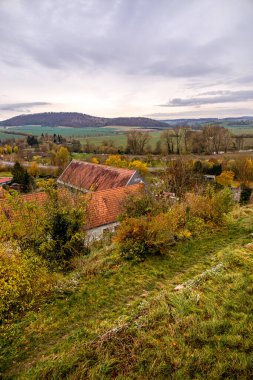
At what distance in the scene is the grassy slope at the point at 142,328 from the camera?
511 cm

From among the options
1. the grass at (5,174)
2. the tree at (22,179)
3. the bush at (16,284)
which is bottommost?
the grass at (5,174)

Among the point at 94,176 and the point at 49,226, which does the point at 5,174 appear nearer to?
the point at 94,176

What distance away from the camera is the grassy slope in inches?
201

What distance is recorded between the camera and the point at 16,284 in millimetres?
6484

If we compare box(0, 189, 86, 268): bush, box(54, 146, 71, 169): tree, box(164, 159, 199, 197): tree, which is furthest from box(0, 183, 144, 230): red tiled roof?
box(54, 146, 71, 169): tree

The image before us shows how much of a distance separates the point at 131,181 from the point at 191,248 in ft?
52.1

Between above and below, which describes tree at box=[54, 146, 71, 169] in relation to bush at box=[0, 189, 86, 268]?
below

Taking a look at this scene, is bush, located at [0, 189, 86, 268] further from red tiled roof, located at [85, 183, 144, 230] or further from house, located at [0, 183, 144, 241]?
red tiled roof, located at [85, 183, 144, 230]

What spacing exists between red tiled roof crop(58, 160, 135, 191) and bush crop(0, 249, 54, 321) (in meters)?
16.9

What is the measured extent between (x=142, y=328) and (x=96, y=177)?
2486 centimetres

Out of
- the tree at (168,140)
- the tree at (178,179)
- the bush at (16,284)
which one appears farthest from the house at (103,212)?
the tree at (168,140)

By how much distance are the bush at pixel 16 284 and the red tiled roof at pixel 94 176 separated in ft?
55.3

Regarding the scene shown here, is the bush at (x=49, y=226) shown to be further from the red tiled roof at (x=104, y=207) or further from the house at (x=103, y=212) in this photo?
the red tiled roof at (x=104, y=207)

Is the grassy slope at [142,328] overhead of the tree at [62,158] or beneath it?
overhead
